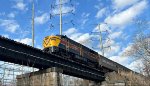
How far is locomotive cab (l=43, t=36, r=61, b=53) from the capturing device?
33500 millimetres

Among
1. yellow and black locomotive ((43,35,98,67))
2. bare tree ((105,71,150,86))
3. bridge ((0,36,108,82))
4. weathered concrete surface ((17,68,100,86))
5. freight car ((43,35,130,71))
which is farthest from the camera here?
bare tree ((105,71,150,86))

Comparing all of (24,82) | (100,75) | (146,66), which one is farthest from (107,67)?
(24,82)

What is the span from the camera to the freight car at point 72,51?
34.1 metres

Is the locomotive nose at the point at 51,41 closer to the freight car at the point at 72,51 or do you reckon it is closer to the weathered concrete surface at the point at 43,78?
the freight car at the point at 72,51

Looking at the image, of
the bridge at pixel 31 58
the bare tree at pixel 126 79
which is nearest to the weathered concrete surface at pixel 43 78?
the bridge at pixel 31 58

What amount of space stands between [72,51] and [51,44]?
4123mm

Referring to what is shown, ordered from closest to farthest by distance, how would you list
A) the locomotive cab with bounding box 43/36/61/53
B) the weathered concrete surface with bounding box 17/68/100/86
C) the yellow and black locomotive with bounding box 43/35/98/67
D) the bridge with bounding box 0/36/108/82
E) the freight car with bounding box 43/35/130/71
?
the bridge with bounding box 0/36/108/82 → the weathered concrete surface with bounding box 17/68/100/86 → the locomotive cab with bounding box 43/36/61/53 → the yellow and black locomotive with bounding box 43/35/98/67 → the freight car with bounding box 43/35/130/71

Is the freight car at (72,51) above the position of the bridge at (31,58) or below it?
above

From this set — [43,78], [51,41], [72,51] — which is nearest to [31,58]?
[43,78]

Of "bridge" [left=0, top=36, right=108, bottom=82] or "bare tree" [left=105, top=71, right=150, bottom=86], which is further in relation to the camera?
"bare tree" [left=105, top=71, right=150, bottom=86]

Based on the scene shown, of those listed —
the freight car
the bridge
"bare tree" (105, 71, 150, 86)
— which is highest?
the freight car

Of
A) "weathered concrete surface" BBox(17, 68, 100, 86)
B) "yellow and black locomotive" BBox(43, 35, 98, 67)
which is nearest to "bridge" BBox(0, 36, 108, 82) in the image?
"weathered concrete surface" BBox(17, 68, 100, 86)

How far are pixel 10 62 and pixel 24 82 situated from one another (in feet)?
20.6

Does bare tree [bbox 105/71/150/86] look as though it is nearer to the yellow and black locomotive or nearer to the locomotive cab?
the yellow and black locomotive
